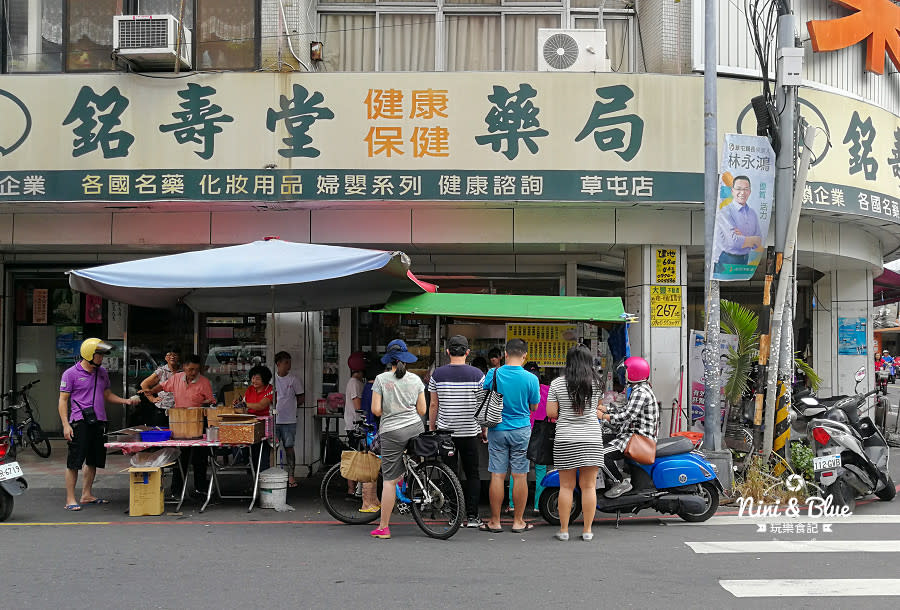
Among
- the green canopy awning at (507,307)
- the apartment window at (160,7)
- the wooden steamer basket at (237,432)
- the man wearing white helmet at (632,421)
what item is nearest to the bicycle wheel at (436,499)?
the man wearing white helmet at (632,421)

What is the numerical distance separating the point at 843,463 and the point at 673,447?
7.67 ft

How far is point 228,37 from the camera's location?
12117mm

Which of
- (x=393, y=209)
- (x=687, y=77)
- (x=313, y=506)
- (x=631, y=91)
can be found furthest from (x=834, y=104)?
(x=313, y=506)

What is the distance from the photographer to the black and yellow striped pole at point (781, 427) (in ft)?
32.3

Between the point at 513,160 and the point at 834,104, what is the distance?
470cm

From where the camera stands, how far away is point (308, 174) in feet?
36.6

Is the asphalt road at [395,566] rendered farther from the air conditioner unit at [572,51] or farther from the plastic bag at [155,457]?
the air conditioner unit at [572,51]

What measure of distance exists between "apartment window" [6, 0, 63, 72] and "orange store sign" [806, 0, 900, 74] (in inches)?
431

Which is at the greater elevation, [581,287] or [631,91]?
[631,91]

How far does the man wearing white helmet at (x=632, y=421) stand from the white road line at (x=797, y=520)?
2.83ft

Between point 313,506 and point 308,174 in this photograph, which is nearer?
point 313,506

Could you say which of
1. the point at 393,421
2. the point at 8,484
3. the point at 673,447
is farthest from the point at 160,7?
the point at 673,447

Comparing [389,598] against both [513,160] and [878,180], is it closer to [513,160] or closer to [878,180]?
[513,160]

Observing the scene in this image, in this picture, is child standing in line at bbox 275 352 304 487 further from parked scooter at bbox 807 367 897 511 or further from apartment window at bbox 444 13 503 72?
parked scooter at bbox 807 367 897 511
